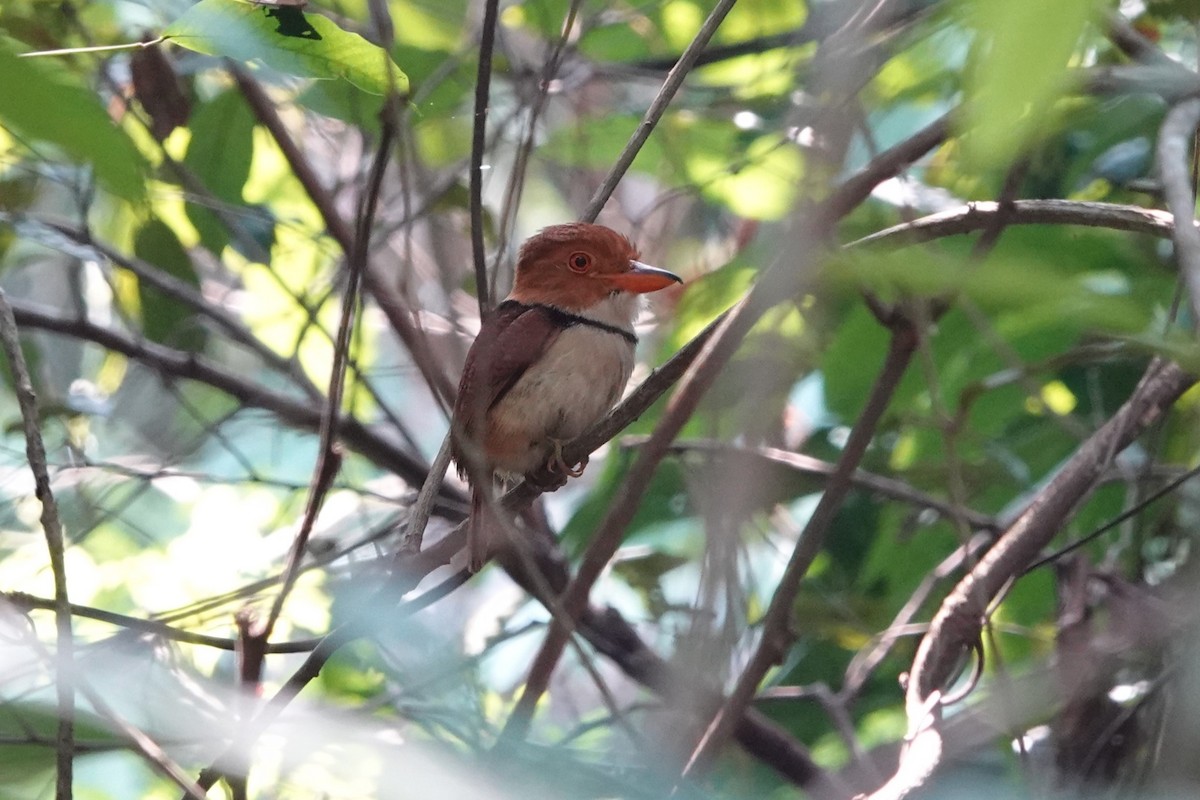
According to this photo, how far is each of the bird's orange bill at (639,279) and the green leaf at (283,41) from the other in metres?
1.65

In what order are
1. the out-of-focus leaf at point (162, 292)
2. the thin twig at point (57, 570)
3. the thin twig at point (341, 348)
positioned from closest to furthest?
the thin twig at point (57, 570) < the thin twig at point (341, 348) < the out-of-focus leaf at point (162, 292)

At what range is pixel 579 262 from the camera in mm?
3158

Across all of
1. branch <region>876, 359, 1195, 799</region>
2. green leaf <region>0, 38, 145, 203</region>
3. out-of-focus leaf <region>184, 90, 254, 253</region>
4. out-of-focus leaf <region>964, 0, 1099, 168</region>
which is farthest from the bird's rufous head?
out-of-focus leaf <region>964, 0, 1099, 168</region>

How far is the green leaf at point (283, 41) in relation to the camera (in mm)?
1210

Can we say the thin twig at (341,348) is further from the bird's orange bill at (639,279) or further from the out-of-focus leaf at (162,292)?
the out-of-focus leaf at (162,292)

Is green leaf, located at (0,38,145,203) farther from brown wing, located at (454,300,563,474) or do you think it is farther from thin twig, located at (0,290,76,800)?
brown wing, located at (454,300,563,474)

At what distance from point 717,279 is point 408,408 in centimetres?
384

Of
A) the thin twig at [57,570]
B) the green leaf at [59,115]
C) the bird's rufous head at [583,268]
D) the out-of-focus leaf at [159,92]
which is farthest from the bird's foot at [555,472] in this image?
the green leaf at [59,115]

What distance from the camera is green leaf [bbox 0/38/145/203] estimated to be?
77 cm

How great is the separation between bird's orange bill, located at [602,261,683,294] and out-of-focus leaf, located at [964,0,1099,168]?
8.25 feet

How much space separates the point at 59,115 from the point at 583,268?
236 centimetres

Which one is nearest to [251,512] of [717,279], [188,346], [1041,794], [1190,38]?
[188,346]

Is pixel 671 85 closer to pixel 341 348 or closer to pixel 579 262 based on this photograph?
pixel 341 348

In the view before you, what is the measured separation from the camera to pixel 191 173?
2.92 m
